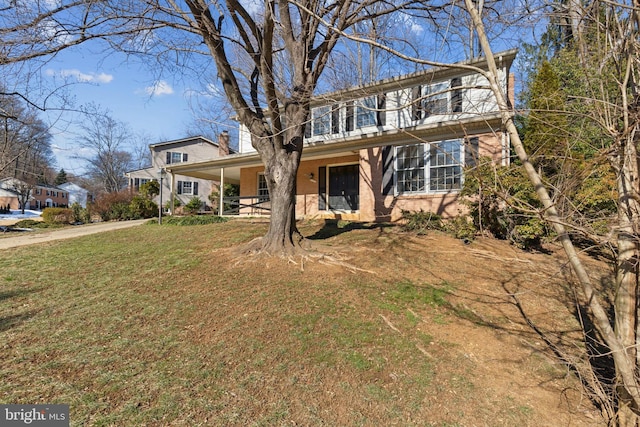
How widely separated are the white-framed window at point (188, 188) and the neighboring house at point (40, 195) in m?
28.0

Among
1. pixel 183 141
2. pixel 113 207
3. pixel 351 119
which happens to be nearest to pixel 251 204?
pixel 351 119

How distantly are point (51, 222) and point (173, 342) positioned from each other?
2076 cm

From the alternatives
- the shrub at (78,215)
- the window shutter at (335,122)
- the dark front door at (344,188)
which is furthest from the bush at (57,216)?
the window shutter at (335,122)

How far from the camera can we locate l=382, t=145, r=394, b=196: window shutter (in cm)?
1130

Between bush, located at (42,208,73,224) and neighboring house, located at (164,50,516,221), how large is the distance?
11615mm

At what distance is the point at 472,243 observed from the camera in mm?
7586

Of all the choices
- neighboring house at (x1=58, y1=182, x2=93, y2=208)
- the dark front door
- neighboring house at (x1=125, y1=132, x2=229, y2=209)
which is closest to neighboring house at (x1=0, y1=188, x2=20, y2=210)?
neighboring house at (x1=58, y1=182, x2=93, y2=208)

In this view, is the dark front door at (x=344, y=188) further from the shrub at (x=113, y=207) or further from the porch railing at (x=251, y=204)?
the shrub at (x=113, y=207)

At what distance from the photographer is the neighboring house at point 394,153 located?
9812mm

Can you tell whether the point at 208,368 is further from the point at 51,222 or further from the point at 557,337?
A: the point at 51,222

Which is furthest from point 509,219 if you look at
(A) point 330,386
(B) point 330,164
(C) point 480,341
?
(B) point 330,164

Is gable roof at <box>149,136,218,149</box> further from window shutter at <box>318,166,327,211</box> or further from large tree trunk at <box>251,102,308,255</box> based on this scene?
large tree trunk at <box>251,102,308,255</box>

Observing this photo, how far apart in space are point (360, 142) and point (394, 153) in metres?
1.24

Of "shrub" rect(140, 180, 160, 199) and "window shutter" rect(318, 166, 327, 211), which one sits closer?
"window shutter" rect(318, 166, 327, 211)
